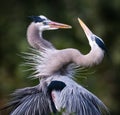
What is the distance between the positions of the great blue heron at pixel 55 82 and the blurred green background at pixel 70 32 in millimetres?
5007

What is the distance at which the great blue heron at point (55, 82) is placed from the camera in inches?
164

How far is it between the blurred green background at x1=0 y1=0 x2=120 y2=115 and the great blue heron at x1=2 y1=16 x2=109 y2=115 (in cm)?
501

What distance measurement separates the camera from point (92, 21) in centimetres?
1005

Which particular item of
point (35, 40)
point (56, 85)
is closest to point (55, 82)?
point (56, 85)

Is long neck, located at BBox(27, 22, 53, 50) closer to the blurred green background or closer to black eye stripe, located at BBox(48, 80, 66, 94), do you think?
black eye stripe, located at BBox(48, 80, 66, 94)

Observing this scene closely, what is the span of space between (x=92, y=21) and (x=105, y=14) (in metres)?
0.29

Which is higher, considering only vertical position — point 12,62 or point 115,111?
point 12,62

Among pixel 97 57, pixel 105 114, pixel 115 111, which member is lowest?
pixel 115 111

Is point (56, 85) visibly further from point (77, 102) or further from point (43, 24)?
point (43, 24)

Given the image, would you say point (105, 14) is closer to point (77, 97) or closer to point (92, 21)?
point (92, 21)

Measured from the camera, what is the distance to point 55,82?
417 centimetres

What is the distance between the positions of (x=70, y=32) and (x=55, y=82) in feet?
19.7

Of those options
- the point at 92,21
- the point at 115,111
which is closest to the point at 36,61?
the point at 115,111

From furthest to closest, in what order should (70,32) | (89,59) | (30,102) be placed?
(70,32) < (30,102) < (89,59)
